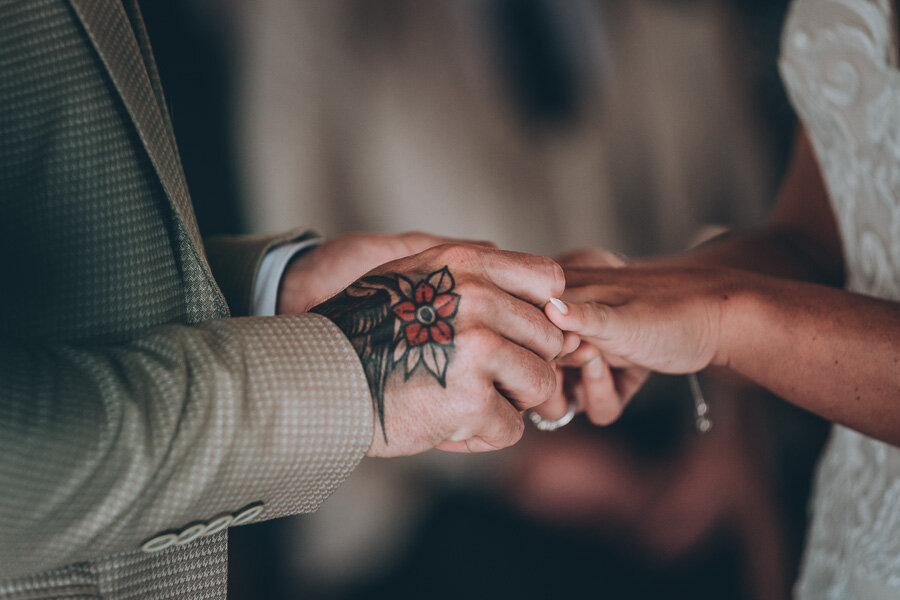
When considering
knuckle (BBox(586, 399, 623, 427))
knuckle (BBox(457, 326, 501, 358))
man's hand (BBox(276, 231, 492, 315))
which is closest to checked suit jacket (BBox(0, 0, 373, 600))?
knuckle (BBox(457, 326, 501, 358))

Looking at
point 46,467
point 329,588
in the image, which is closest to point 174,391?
point 46,467

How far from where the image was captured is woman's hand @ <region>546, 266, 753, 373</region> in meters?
0.73

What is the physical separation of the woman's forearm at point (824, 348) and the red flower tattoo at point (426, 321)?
389mm

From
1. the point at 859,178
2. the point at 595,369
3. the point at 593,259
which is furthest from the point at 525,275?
the point at 859,178

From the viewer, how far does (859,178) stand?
0.93m

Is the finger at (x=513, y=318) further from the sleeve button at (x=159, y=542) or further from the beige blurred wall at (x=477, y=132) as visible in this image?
the beige blurred wall at (x=477, y=132)

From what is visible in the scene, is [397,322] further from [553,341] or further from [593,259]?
[593,259]

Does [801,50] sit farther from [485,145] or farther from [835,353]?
[485,145]

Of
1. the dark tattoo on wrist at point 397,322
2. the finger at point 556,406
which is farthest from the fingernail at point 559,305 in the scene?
the finger at point 556,406

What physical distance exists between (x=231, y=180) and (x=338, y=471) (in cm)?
128

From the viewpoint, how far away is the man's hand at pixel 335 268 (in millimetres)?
914

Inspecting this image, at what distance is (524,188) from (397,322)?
143 centimetres

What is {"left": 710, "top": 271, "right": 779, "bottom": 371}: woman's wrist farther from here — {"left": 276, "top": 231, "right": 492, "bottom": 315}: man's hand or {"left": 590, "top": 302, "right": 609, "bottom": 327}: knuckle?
{"left": 276, "top": 231, "right": 492, "bottom": 315}: man's hand

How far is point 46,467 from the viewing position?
446 millimetres
